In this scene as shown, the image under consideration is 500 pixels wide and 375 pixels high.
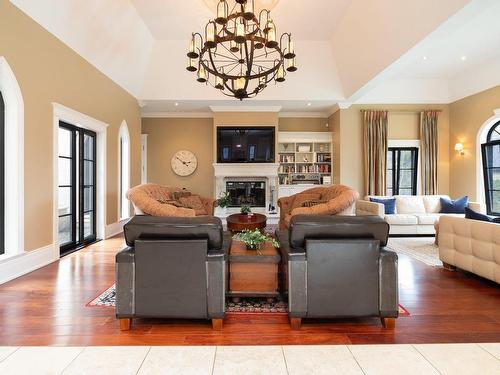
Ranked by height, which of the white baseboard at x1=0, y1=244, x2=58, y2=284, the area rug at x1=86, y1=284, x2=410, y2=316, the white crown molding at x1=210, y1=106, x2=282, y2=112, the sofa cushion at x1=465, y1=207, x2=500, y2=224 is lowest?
the area rug at x1=86, y1=284, x2=410, y2=316

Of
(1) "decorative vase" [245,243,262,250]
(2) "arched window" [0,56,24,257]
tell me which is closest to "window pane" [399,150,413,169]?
(1) "decorative vase" [245,243,262,250]

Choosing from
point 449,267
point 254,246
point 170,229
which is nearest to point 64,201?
point 170,229

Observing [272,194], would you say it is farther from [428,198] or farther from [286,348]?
[286,348]

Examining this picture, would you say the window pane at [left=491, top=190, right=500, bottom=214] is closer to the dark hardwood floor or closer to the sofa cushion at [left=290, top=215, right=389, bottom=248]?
the dark hardwood floor

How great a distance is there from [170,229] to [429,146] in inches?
310

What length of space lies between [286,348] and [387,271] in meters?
0.98

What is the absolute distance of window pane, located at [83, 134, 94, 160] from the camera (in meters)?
5.34

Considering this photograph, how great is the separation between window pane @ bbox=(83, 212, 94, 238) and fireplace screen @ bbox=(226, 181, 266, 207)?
11.8ft

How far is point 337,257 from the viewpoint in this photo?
2211mm

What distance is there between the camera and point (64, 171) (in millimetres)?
4836

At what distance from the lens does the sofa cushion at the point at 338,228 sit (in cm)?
223

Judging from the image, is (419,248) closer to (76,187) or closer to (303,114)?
(303,114)

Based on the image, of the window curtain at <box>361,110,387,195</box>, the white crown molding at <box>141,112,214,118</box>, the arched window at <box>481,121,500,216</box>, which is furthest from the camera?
the white crown molding at <box>141,112,214,118</box>

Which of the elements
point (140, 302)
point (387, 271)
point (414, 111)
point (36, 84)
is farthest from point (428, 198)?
point (36, 84)
